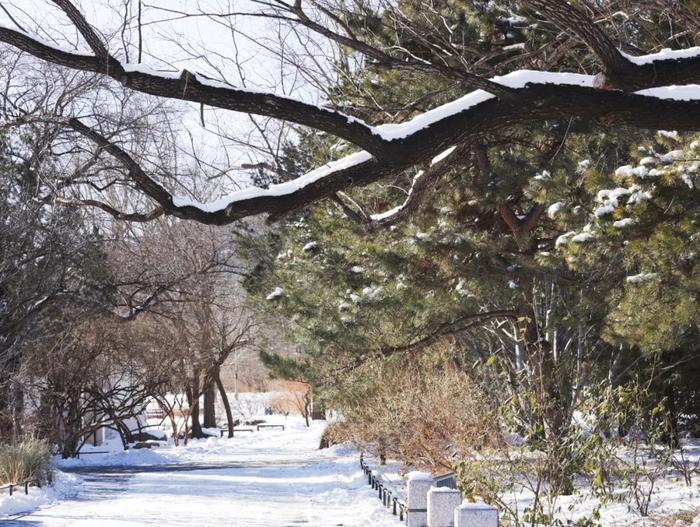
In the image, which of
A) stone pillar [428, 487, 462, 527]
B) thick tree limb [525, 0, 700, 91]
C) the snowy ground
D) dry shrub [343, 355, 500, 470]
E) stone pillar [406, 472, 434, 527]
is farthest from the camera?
dry shrub [343, 355, 500, 470]

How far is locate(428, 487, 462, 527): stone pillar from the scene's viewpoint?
9.13m

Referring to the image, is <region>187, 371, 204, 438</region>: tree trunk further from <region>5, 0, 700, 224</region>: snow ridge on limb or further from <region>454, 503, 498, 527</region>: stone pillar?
<region>5, 0, 700, 224</region>: snow ridge on limb

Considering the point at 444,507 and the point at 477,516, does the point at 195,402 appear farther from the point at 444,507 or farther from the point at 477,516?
the point at 477,516

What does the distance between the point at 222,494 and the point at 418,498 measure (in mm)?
7018

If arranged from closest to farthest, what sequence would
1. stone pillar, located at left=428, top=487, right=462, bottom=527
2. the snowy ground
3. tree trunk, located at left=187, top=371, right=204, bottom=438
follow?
stone pillar, located at left=428, top=487, right=462, bottom=527 < the snowy ground < tree trunk, located at left=187, top=371, right=204, bottom=438

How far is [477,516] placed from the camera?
26.2ft

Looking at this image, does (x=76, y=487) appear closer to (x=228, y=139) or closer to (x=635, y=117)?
(x=228, y=139)

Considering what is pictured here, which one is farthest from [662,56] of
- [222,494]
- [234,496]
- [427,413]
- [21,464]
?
[21,464]

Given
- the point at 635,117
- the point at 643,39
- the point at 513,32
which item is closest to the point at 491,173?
the point at 513,32

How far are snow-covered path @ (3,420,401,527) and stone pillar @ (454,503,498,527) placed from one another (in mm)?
3927

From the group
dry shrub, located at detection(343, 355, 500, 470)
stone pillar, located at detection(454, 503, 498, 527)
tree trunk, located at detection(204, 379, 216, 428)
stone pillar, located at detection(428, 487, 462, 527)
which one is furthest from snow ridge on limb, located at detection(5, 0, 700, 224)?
tree trunk, located at detection(204, 379, 216, 428)

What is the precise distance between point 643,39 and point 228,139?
531 cm

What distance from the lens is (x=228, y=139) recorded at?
10859 millimetres

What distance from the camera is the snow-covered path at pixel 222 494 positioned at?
13.2 m
